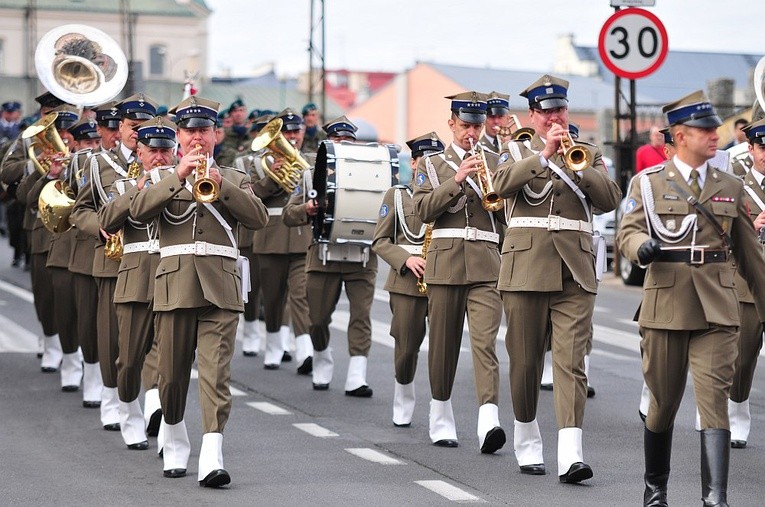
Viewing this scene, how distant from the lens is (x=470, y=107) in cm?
1098

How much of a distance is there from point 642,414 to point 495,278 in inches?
75.5

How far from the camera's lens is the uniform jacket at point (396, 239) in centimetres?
1207

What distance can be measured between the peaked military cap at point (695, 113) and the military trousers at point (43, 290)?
25.4 ft

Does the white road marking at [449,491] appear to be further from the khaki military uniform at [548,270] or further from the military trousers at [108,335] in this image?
the military trousers at [108,335]

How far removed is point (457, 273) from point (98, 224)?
2467 millimetres

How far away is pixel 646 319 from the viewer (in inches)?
347

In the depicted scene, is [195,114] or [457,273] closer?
[195,114]

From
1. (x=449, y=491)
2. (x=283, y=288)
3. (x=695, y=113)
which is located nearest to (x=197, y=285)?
(x=449, y=491)

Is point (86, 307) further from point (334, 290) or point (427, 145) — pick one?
point (427, 145)

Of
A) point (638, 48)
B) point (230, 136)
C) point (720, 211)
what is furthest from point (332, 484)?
point (638, 48)

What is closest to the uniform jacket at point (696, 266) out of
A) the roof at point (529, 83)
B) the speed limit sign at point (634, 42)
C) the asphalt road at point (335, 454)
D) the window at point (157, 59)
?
the asphalt road at point (335, 454)

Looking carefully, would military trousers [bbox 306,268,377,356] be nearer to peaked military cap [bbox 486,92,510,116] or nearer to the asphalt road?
the asphalt road

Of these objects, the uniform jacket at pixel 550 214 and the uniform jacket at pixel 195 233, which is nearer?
the uniform jacket at pixel 195 233

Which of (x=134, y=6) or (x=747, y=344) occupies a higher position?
(x=134, y=6)
